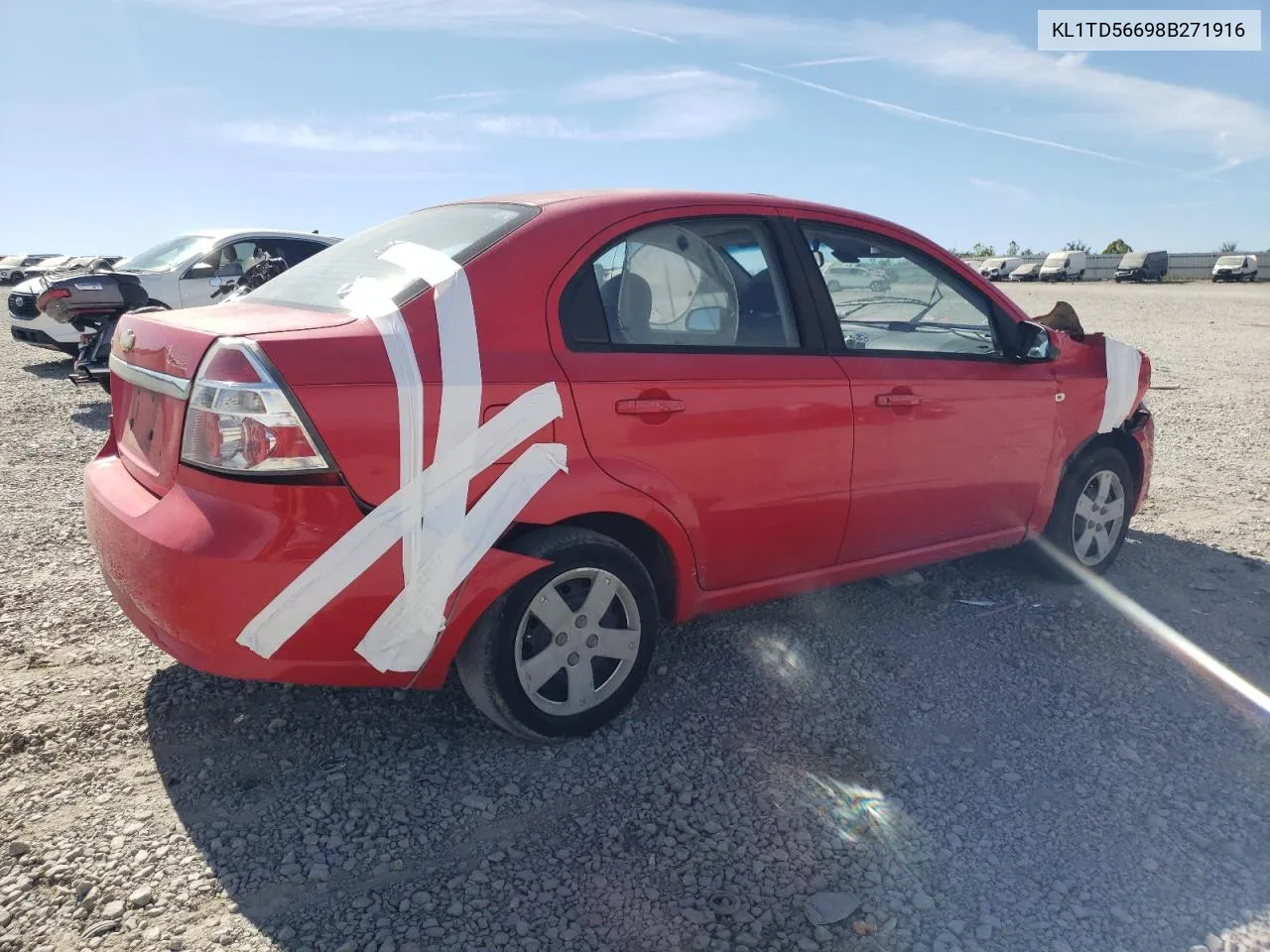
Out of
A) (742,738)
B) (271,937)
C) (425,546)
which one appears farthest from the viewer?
(742,738)

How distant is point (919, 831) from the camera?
2707mm

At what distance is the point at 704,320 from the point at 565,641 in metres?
1.17

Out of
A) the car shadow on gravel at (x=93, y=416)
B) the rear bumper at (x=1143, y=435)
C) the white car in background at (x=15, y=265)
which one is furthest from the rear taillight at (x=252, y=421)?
the white car in background at (x=15, y=265)

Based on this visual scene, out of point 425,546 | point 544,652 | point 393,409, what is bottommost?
point 544,652

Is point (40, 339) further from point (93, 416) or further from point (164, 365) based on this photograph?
point (164, 365)

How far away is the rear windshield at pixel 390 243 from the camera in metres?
2.90

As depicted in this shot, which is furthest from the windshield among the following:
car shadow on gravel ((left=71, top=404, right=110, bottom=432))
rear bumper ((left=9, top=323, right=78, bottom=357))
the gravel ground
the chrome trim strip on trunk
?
the chrome trim strip on trunk

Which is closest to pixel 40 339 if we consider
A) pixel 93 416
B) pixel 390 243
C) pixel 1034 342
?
pixel 93 416

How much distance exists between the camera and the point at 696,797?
2838 millimetres

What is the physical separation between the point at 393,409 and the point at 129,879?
1354mm

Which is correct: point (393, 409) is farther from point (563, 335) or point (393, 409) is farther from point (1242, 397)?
point (1242, 397)

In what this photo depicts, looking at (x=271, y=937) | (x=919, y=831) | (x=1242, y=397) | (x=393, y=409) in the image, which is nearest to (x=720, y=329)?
(x=393, y=409)

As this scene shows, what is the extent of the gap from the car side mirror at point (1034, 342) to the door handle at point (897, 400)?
0.73 meters

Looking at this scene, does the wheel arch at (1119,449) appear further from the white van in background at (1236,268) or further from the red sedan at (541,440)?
the white van in background at (1236,268)
